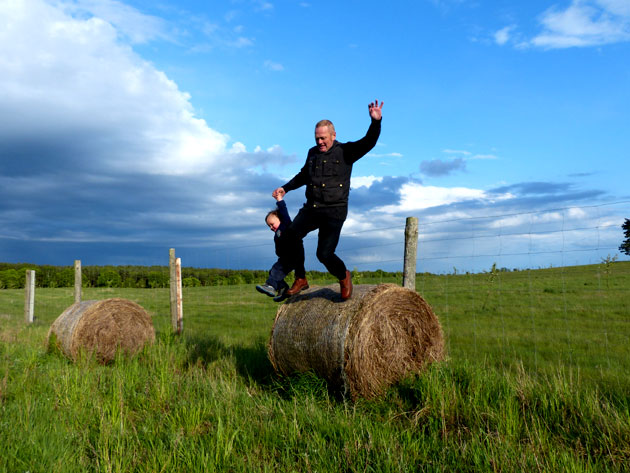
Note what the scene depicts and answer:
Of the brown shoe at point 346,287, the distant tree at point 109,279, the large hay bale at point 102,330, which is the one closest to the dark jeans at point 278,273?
the brown shoe at point 346,287

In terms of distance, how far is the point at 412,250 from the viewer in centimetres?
826

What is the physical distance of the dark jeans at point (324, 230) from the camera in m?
6.08

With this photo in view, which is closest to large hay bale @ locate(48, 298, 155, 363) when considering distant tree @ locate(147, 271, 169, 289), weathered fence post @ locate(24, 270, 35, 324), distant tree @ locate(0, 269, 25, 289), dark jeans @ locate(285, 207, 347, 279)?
dark jeans @ locate(285, 207, 347, 279)

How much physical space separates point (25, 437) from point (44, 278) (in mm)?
42731

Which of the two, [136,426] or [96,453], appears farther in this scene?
[136,426]

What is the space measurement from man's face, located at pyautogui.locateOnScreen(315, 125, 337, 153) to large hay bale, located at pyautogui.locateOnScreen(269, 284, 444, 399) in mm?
1953

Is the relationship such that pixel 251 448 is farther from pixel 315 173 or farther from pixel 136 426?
pixel 315 173

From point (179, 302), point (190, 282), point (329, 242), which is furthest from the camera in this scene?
point (190, 282)

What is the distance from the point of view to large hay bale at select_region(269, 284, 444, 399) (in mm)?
6195

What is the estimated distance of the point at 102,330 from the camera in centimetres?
1026

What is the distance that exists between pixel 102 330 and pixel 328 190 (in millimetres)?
6604

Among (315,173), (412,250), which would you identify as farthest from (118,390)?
(412,250)

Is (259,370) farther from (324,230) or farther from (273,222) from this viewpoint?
(324,230)

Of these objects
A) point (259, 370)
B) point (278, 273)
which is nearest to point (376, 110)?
point (278, 273)
